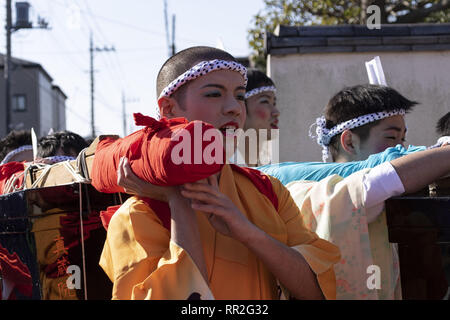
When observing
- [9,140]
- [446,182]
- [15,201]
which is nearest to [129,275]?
[15,201]

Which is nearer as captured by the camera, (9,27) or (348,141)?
(348,141)

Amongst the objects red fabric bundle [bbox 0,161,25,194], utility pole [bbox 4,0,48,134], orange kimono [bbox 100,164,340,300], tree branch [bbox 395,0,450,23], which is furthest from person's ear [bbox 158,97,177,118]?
utility pole [bbox 4,0,48,134]

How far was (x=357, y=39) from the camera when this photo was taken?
8.20 metres

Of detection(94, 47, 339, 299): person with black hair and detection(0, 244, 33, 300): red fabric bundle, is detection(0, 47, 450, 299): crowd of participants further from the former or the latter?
detection(0, 244, 33, 300): red fabric bundle

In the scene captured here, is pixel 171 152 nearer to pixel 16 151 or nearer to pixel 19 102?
pixel 16 151

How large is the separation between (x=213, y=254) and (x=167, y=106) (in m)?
0.61

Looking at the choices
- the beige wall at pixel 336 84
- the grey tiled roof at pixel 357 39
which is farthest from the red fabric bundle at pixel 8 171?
the grey tiled roof at pixel 357 39

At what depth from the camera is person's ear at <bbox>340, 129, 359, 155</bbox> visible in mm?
3127

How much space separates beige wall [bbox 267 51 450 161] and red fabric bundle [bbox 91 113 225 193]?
21.4 feet
